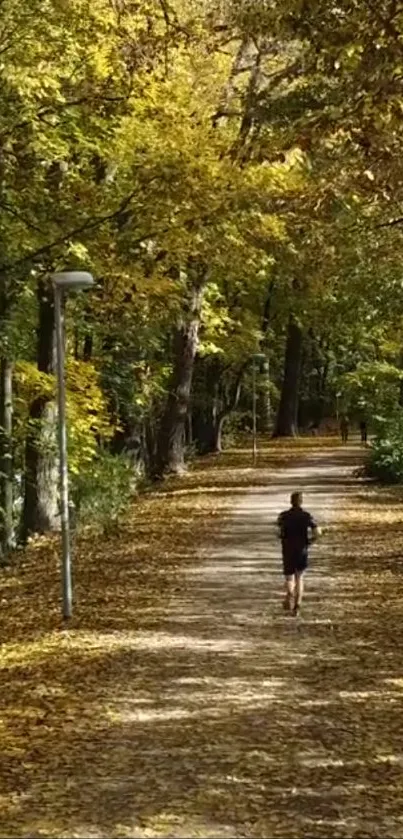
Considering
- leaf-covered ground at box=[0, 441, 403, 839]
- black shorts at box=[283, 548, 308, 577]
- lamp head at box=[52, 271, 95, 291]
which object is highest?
lamp head at box=[52, 271, 95, 291]

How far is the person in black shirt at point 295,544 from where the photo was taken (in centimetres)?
1326

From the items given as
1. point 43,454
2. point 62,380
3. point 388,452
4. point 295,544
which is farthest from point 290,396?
point 62,380

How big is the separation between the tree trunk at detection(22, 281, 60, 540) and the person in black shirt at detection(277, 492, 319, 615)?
753cm

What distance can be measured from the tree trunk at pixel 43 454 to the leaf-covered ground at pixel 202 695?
188cm

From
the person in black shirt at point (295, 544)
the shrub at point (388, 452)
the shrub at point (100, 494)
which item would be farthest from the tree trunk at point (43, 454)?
the shrub at point (388, 452)

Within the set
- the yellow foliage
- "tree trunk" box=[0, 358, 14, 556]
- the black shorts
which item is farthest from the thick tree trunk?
the black shorts

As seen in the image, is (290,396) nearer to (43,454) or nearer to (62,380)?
(43,454)

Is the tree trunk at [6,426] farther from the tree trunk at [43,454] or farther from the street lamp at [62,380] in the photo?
the street lamp at [62,380]

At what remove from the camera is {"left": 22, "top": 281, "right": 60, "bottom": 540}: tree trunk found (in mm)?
20094

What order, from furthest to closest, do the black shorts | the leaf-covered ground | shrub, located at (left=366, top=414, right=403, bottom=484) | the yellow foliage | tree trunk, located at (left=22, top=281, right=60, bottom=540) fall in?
shrub, located at (left=366, top=414, right=403, bottom=484) → tree trunk, located at (left=22, top=281, right=60, bottom=540) → the yellow foliage → the black shorts → the leaf-covered ground

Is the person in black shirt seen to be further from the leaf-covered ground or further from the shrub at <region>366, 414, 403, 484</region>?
the shrub at <region>366, 414, 403, 484</region>

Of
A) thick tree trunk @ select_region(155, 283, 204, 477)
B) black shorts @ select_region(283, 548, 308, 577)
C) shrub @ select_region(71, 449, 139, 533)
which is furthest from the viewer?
thick tree trunk @ select_region(155, 283, 204, 477)

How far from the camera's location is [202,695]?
9773mm

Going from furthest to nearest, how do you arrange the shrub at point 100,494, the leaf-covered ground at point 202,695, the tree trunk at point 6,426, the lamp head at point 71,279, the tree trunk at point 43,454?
the shrub at point 100,494
the tree trunk at point 43,454
the tree trunk at point 6,426
the lamp head at point 71,279
the leaf-covered ground at point 202,695
